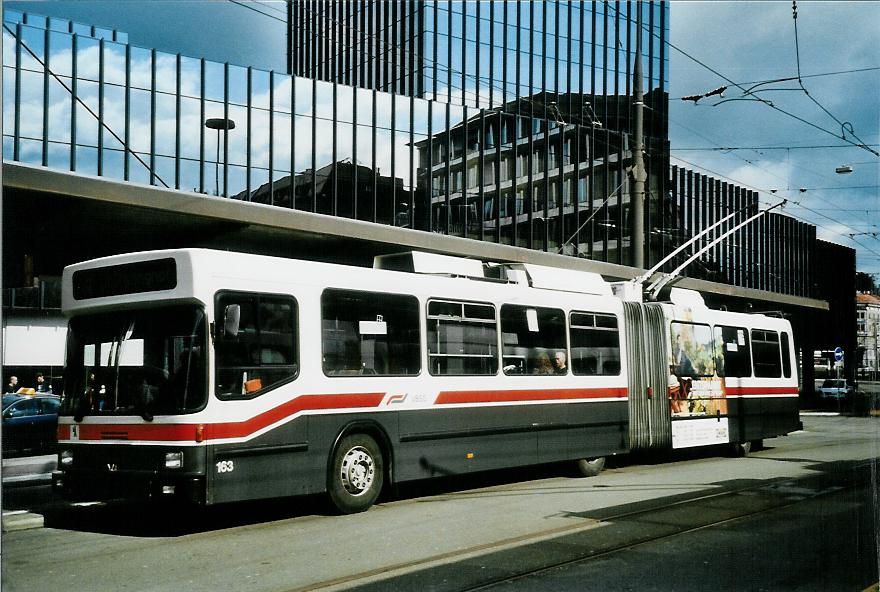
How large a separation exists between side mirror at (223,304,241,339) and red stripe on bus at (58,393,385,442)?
33.2 inches

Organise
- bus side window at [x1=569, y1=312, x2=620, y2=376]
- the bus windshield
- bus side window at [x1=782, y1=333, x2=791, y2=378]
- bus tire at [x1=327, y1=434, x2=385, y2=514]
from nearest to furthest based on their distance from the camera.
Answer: the bus windshield, bus tire at [x1=327, y1=434, x2=385, y2=514], bus side window at [x1=569, y1=312, x2=620, y2=376], bus side window at [x1=782, y1=333, x2=791, y2=378]

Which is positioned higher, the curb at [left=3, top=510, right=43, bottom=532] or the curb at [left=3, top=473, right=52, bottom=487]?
the curb at [left=3, top=473, right=52, bottom=487]

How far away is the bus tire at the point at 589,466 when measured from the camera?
46.3ft

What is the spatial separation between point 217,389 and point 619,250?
138ft

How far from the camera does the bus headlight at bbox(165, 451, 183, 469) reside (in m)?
8.52

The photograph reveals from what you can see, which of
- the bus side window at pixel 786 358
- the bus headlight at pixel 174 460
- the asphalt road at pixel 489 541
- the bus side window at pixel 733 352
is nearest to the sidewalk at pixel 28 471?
the asphalt road at pixel 489 541

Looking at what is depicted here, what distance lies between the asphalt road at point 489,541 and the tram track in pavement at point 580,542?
0.02 metres

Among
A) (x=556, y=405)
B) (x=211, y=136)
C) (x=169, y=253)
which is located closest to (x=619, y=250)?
(x=211, y=136)

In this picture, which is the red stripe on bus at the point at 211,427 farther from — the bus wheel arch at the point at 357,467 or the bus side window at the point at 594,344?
the bus side window at the point at 594,344

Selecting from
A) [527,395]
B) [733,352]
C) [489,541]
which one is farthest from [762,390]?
[489,541]

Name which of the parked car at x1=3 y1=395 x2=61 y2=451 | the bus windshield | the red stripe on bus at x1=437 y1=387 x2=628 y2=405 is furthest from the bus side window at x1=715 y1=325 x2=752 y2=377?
the parked car at x1=3 y1=395 x2=61 y2=451

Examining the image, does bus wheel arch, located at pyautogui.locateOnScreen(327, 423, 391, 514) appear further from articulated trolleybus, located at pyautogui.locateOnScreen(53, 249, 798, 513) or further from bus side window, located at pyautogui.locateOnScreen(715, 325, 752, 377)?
bus side window, located at pyautogui.locateOnScreen(715, 325, 752, 377)

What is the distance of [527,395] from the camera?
12.7 metres

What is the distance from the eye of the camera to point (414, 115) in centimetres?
3888
